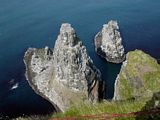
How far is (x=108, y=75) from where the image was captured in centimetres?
13400

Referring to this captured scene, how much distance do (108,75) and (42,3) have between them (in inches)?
2868

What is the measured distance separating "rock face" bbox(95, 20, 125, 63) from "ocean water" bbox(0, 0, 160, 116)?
9.83 feet

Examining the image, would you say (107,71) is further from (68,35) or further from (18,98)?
(18,98)

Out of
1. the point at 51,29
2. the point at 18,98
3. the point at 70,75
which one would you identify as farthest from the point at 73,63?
the point at 51,29

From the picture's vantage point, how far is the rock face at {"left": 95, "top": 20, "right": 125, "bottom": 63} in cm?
15562

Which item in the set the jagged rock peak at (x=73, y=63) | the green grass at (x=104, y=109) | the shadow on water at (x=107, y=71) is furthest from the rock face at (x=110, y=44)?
the green grass at (x=104, y=109)

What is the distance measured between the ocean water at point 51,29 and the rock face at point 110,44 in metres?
3.00

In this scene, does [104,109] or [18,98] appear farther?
[18,98]

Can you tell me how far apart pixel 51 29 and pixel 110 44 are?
2693 cm

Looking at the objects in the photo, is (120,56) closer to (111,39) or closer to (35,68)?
(111,39)

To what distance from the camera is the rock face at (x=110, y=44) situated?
15562 cm

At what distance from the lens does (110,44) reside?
6427 inches

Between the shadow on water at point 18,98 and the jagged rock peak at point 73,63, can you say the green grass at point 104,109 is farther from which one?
the jagged rock peak at point 73,63

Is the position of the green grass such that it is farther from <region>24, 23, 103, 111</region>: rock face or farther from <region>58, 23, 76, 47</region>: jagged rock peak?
<region>58, 23, 76, 47</region>: jagged rock peak
